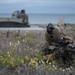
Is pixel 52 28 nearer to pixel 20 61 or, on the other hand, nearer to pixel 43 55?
pixel 43 55

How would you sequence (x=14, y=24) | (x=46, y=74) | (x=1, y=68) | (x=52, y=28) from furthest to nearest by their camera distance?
1. (x=14, y=24)
2. (x=52, y=28)
3. (x=1, y=68)
4. (x=46, y=74)

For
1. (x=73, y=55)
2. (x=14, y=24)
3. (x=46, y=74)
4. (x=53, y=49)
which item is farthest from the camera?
(x=14, y=24)

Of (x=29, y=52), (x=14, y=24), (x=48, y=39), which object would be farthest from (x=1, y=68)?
(x=14, y=24)

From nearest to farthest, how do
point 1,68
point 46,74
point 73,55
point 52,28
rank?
point 46,74, point 1,68, point 73,55, point 52,28

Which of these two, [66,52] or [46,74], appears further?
[66,52]

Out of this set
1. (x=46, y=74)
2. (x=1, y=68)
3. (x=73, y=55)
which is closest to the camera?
(x=46, y=74)

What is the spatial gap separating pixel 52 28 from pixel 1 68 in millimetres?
3064

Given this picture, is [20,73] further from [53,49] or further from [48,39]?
[48,39]

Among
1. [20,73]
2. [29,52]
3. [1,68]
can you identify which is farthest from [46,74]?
[29,52]

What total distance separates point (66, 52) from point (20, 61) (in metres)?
1.62

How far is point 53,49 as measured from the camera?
918 cm

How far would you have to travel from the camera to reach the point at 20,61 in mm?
7652

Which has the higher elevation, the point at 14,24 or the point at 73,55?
the point at 73,55

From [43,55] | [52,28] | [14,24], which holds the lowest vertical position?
[14,24]
